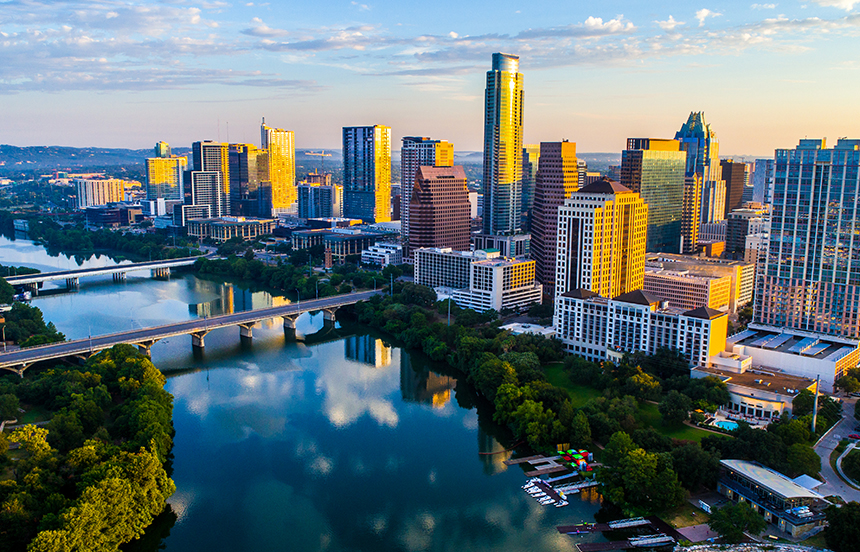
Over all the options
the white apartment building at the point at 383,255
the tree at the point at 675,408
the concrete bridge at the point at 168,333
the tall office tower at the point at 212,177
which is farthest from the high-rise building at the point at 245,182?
the tree at the point at 675,408

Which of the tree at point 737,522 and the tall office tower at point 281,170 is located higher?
the tall office tower at point 281,170

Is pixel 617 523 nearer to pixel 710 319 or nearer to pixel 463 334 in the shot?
pixel 710 319

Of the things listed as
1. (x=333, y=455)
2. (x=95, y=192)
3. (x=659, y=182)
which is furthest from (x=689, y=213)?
(x=95, y=192)

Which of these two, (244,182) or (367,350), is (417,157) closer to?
(367,350)

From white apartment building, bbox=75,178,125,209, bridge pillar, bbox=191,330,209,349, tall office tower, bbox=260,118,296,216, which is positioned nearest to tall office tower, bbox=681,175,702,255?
bridge pillar, bbox=191,330,209,349

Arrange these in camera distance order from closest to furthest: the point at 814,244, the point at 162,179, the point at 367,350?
the point at 814,244 < the point at 367,350 < the point at 162,179

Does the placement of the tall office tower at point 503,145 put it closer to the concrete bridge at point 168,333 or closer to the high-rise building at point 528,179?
the high-rise building at point 528,179

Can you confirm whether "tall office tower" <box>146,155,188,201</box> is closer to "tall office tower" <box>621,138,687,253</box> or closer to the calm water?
the calm water
